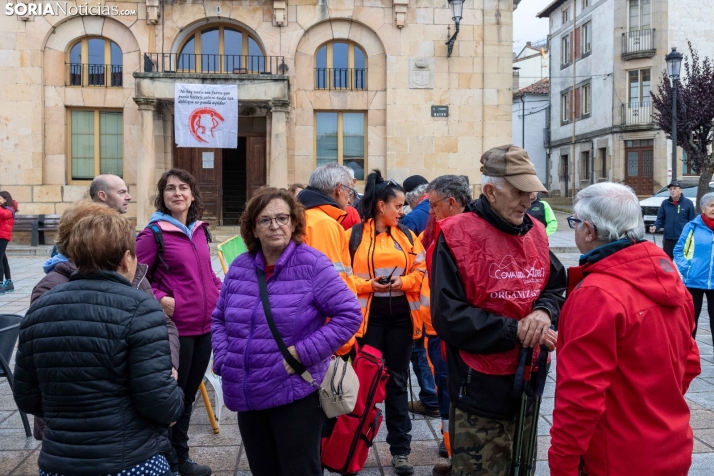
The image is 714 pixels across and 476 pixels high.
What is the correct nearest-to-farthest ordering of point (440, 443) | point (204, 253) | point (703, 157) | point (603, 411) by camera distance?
point (603, 411) → point (204, 253) → point (440, 443) → point (703, 157)

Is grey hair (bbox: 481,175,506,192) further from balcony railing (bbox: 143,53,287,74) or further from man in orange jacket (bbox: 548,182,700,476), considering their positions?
balcony railing (bbox: 143,53,287,74)

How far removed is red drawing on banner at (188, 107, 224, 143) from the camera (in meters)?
19.1

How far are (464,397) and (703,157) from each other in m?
29.0

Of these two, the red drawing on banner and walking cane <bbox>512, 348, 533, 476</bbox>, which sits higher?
the red drawing on banner

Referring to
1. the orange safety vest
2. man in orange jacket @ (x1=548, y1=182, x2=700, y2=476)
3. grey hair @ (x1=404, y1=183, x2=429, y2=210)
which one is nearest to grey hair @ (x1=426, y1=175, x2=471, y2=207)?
the orange safety vest

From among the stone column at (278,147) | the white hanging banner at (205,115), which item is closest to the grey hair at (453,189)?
the white hanging banner at (205,115)

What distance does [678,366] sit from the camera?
2.65 meters

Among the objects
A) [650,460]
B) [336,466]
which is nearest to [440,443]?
[336,466]

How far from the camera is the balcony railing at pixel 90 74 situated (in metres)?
21.1

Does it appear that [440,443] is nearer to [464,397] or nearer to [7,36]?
[464,397]

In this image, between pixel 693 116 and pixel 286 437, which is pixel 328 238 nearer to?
pixel 286 437

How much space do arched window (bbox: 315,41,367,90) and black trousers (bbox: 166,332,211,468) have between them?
1774 cm

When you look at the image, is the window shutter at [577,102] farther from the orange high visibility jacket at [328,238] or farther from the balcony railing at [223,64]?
the orange high visibility jacket at [328,238]

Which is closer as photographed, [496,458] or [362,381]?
[496,458]
